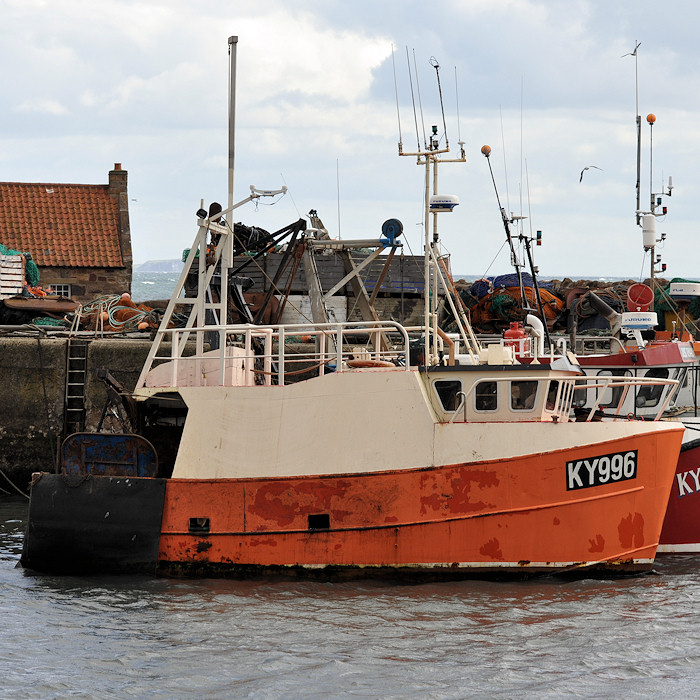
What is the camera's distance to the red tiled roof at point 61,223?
89.9 feet

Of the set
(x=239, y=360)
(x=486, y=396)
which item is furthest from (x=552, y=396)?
(x=239, y=360)

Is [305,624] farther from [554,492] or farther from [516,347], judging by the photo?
[516,347]

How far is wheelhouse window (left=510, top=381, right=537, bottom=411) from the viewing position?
11.1m

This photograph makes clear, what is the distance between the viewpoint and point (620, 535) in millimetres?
11016

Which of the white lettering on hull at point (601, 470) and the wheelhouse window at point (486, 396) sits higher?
the wheelhouse window at point (486, 396)

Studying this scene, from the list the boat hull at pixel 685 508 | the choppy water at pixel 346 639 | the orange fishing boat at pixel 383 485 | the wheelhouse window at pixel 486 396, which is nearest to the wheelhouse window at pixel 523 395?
the orange fishing boat at pixel 383 485

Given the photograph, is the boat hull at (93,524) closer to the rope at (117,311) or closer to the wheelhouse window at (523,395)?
the wheelhouse window at (523,395)

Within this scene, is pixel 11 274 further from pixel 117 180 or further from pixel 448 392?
pixel 448 392

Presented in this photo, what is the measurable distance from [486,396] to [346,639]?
3.15 m

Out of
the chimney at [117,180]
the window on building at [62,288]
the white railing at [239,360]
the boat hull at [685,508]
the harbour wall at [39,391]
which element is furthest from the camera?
the chimney at [117,180]

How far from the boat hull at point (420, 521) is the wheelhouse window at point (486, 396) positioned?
2.17ft

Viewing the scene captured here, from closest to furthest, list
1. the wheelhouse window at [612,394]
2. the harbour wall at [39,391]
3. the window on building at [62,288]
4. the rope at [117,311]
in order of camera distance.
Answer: the wheelhouse window at [612,394], the harbour wall at [39,391], the rope at [117,311], the window on building at [62,288]

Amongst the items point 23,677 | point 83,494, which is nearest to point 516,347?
point 83,494

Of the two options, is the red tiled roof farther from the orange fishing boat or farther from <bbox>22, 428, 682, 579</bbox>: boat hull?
<bbox>22, 428, 682, 579</bbox>: boat hull
